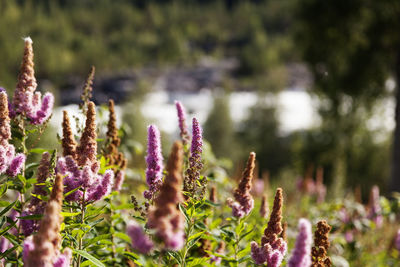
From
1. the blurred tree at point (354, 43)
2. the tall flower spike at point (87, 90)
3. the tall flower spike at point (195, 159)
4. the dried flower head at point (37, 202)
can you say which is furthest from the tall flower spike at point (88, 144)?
the blurred tree at point (354, 43)

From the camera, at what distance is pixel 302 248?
1197mm

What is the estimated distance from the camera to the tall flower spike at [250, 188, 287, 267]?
1.40 metres

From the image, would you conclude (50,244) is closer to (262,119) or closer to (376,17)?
(376,17)

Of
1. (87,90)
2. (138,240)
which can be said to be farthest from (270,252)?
(87,90)

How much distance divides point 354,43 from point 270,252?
386 inches

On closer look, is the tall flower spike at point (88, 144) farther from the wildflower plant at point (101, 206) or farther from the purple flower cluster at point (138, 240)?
the purple flower cluster at point (138, 240)

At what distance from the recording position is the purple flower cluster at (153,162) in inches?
57.7

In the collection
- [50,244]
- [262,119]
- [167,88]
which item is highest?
[167,88]

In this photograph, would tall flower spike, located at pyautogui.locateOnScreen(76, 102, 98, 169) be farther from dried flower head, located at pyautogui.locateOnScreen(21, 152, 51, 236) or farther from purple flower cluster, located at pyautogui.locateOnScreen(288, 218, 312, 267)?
purple flower cluster, located at pyautogui.locateOnScreen(288, 218, 312, 267)

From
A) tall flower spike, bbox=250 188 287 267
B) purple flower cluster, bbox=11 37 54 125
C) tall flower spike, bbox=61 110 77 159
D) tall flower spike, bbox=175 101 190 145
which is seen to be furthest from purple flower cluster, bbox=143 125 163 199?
purple flower cluster, bbox=11 37 54 125

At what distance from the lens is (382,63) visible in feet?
35.0

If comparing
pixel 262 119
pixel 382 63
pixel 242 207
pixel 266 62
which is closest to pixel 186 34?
pixel 266 62

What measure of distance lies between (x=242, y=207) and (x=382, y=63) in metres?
10.3

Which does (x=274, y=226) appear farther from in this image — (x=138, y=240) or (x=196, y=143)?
(x=138, y=240)
